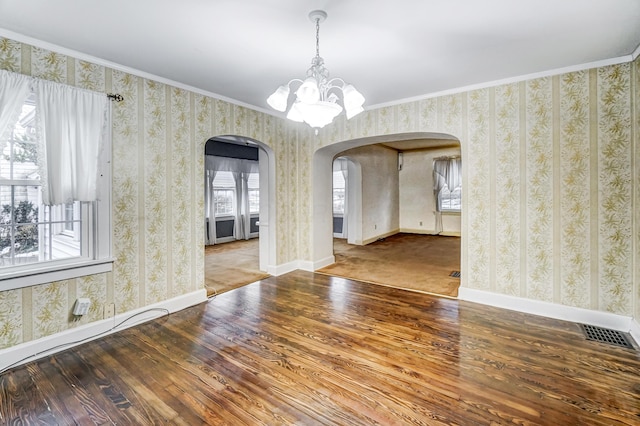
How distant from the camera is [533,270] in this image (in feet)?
10.9

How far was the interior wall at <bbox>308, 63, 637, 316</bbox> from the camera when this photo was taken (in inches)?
115

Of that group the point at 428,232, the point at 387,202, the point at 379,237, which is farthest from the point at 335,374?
the point at 428,232

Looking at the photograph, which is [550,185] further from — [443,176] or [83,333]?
[443,176]

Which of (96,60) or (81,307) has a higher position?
(96,60)

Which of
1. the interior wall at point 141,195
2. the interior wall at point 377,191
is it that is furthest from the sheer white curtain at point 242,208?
the interior wall at point 141,195

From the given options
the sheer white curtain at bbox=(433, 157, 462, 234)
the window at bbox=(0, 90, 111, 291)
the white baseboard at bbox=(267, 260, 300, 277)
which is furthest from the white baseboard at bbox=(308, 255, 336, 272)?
the sheer white curtain at bbox=(433, 157, 462, 234)

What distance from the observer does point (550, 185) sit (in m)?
3.19

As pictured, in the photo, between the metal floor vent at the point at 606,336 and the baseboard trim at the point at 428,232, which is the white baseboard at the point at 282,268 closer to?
the metal floor vent at the point at 606,336

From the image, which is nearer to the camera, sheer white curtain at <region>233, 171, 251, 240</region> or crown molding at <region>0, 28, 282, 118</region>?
crown molding at <region>0, 28, 282, 118</region>

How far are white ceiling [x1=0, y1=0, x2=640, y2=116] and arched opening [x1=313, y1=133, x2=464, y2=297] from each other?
2.00 metres

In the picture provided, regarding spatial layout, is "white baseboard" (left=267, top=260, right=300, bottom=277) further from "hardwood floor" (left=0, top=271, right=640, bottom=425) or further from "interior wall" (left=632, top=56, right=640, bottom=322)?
"interior wall" (left=632, top=56, right=640, bottom=322)

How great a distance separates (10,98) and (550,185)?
4846 mm

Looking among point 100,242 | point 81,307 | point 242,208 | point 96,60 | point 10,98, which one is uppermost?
point 96,60

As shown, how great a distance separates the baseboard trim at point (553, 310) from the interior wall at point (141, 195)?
132 inches
